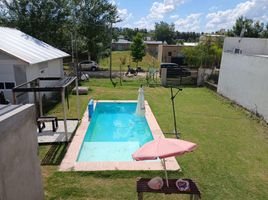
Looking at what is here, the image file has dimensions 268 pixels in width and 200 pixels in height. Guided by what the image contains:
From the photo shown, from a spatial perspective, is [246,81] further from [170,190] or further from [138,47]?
[138,47]

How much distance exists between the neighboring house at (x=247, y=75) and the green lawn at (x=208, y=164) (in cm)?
84

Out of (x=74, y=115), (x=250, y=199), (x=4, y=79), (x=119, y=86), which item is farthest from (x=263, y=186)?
(x=119, y=86)

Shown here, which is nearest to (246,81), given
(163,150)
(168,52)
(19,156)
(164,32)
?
(163,150)

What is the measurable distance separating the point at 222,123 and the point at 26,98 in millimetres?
9648

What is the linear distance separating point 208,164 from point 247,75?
8.31m

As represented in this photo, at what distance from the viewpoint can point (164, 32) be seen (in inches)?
3848

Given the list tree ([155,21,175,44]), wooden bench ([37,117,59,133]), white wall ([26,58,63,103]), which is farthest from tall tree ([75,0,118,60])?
tree ([155,21,175,44])

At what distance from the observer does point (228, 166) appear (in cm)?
711

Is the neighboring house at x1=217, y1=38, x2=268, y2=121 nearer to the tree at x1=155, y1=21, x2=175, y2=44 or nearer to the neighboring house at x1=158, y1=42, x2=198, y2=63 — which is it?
the neighboring house at x1=158, y1=42, x2=198, y2=63

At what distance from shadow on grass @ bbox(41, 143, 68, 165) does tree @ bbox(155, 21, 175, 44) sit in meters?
92.5

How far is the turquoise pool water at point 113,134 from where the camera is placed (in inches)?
354

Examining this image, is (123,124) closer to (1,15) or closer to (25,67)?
(25,67)

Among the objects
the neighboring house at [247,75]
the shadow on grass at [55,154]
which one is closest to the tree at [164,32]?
the neighboring house at [247,75]

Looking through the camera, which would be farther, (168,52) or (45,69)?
(168,52)
